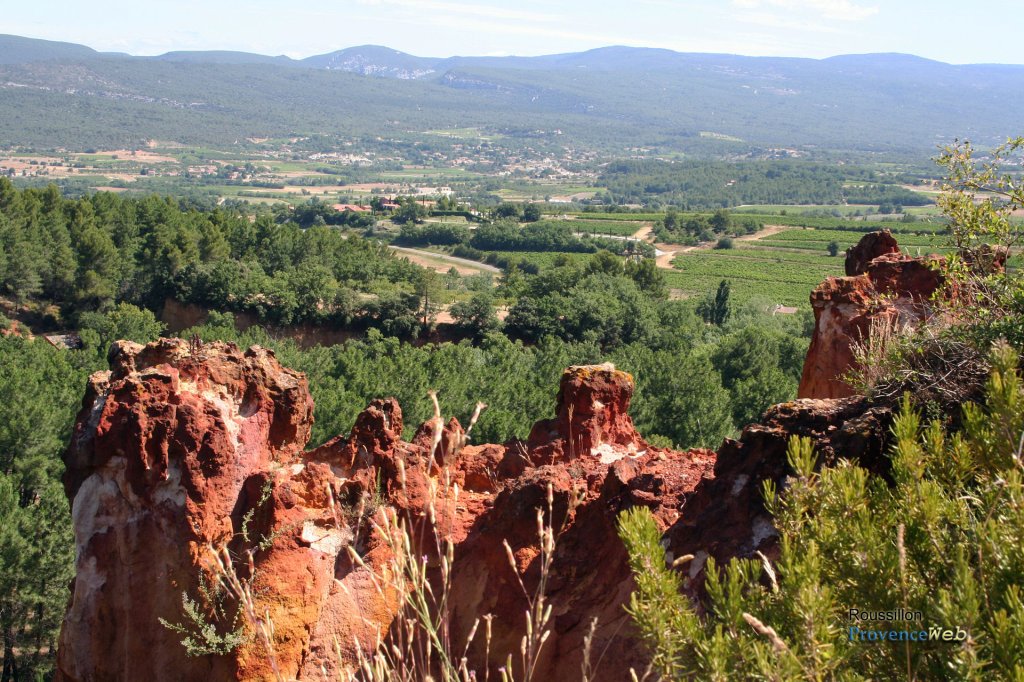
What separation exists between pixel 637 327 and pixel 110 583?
50.9 meters

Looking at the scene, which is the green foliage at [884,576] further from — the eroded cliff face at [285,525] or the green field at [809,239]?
the green field at [809,239]

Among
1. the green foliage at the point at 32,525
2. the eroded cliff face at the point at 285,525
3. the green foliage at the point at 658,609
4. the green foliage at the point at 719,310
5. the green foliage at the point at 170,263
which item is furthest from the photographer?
the green foliage at the point at 719,310

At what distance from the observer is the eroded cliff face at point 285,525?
10.6 metres

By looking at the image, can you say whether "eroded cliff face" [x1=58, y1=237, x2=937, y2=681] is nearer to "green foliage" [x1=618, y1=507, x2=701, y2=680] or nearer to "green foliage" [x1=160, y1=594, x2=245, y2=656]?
"green foliage" [x1=160, y1=594, x2=245, y2=656]

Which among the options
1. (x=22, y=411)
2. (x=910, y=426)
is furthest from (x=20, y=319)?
(x=910, y=426)

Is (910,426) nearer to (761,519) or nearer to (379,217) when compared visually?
(761,519)

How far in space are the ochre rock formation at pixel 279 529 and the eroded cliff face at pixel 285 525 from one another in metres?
0.02

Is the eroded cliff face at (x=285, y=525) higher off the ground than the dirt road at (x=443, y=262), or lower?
higher

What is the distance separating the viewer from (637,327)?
199 feet

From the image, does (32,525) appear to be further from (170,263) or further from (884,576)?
(170,263)

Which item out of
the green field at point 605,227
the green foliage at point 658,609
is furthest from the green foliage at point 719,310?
the green foliage at point 658,609

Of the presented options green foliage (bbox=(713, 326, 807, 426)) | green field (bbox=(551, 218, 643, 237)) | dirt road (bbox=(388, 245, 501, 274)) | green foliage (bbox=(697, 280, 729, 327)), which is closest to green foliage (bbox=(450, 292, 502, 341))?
green foliage (bbox=(713, 326, 807, 426))

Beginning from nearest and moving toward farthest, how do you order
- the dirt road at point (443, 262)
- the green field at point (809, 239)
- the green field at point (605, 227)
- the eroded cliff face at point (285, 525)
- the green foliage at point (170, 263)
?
1. the eroded cliff face at point (285, 525)
2. the green foliage at point (170, 263)
3. the dirt road at point (443, 262)
4. the green field at point (809, 239)
5. the green field at point (605, 227)

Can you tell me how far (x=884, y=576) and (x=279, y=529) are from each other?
7.60 meters
